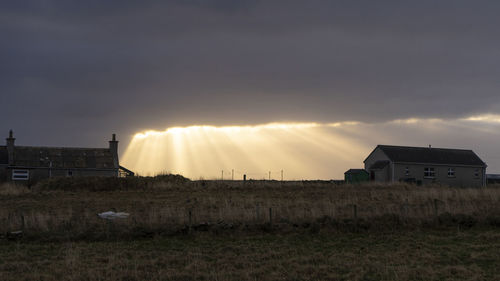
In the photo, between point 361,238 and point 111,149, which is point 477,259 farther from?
point 111,149

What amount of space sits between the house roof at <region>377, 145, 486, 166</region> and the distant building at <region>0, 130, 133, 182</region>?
34.2m

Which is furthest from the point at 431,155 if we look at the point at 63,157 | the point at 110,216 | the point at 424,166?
the point at 110,216

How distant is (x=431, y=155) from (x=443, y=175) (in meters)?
2.97

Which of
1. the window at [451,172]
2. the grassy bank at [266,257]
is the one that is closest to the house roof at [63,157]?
the window at [451,172]

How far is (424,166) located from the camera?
202ft

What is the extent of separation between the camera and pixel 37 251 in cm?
1720

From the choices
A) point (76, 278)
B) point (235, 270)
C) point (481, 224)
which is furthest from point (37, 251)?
point (481, 224)

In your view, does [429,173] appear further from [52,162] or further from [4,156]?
[4,156]

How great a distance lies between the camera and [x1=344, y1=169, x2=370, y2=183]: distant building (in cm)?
6236

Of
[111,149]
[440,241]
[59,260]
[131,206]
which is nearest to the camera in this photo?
[59,260]

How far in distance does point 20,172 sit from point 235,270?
5055 cm

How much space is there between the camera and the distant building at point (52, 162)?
57.3m

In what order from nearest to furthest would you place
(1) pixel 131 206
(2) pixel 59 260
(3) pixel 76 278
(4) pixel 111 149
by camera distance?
(3) pixel 76 278 → (2) pixel 59 260 → (1) pixel 131 206 → (4) pixel 111 149

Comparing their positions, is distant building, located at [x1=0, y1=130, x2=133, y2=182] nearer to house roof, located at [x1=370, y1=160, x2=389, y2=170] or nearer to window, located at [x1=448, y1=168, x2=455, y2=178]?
house roof, located at [x1=370, y1=160, x2=389, y2=170]
